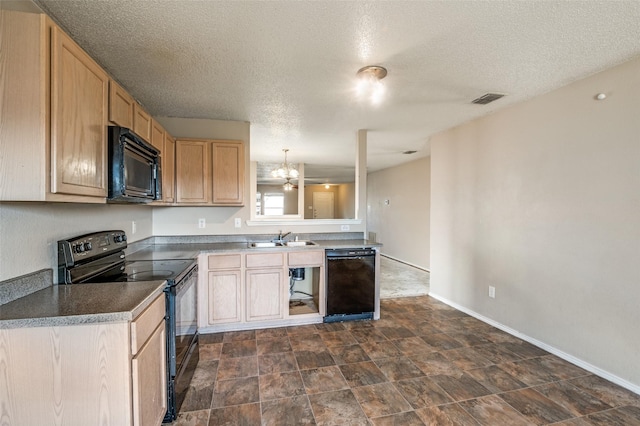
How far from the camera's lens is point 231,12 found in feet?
5.50

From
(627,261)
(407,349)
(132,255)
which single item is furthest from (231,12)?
(627,261)

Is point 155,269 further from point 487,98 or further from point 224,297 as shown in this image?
point 487,98

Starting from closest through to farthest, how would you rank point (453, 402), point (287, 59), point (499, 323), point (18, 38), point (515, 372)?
point (18, 38)
point (453, 402)
point (287, 59)
point (515, 372)
point (499, 323)

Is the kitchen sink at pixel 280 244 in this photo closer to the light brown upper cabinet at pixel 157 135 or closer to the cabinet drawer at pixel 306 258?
the cabinet drawer at pixel 306 258

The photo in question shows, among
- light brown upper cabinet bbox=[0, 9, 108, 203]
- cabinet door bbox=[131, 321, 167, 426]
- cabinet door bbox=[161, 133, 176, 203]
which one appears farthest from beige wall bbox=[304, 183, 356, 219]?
light brown upper cabinet bbox=[0, 9, 108, 203]

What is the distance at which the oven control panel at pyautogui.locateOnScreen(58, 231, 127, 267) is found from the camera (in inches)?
67.7

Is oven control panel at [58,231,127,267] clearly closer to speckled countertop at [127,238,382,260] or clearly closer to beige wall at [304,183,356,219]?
speckled countertop at [127,238,382,260]

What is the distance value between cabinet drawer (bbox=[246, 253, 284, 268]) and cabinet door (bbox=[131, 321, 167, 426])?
1458mm

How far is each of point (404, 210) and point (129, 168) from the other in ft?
20.2

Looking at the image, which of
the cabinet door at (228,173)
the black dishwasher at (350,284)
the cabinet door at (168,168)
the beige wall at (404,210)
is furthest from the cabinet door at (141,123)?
the beige wall at (404,210)

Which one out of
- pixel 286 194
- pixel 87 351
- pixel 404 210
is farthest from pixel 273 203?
pixel 87 351

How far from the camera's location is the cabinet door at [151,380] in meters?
1.31

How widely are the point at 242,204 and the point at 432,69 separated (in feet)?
7.71

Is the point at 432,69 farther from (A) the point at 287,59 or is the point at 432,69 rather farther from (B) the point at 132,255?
(B) the point at 132,255
